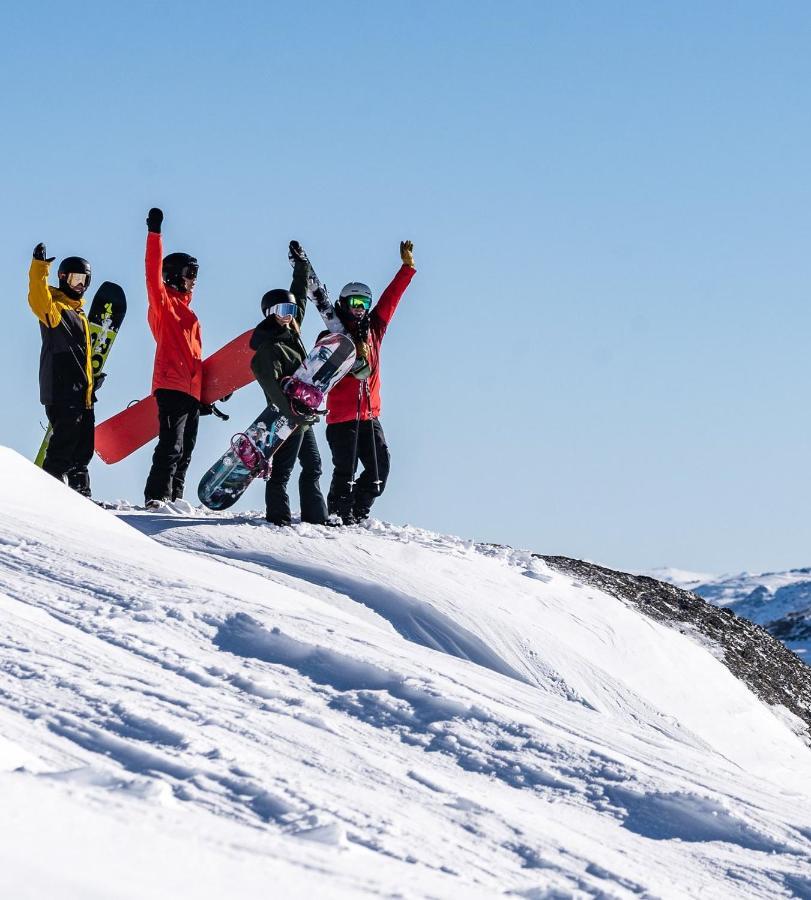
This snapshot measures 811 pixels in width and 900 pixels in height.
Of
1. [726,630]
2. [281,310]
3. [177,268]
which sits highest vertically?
[177,268]

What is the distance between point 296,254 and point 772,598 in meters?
35.1

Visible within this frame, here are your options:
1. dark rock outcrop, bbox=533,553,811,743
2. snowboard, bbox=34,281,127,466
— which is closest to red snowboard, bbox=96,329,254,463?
snowboard, bbox=34,281,127,466

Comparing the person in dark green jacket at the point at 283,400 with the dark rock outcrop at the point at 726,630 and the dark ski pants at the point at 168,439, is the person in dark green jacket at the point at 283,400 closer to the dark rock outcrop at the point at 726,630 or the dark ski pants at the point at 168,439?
the dark ski pants at the point at 168,439

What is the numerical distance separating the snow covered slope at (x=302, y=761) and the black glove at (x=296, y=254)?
3.01 metres

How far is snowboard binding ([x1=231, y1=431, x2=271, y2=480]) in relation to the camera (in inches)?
343

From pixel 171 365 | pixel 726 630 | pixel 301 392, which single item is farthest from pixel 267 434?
pixel 726 630

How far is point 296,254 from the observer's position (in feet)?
30.6

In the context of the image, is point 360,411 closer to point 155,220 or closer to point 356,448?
point 356,448

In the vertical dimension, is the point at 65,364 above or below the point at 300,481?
above

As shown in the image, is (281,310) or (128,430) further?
(128,430)

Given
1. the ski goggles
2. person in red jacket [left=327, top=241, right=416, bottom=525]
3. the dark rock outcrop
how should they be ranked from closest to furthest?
the ski goggles, the dark rock outcrop, person in red jacket [left=327, top=241, right=416, bottom=525]

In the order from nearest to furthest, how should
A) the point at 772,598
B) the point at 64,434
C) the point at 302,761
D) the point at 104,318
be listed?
the point at 302,761, the point at 64,434, the point at 104,318, the point at 772,598

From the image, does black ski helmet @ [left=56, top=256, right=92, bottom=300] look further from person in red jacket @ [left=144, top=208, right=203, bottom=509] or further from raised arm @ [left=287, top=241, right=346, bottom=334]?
raised arm @ [left=287, top=241, right=346, bottom=334]

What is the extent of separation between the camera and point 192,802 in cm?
346
